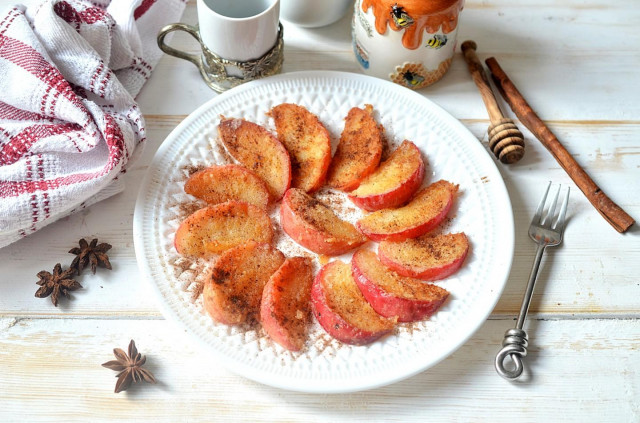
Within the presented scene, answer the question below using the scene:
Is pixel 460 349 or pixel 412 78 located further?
pixel 412 78

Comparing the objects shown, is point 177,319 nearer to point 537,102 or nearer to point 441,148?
point 441,148

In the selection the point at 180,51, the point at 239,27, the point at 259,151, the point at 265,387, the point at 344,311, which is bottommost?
the point at 265,387

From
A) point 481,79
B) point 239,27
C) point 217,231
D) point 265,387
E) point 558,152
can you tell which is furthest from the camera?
point 481,79

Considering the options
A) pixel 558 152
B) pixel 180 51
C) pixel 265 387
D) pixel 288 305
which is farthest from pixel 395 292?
pixel 180 51

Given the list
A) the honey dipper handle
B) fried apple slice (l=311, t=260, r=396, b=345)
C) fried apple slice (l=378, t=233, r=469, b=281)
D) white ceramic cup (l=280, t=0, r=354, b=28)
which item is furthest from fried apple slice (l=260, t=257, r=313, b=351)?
white ceramic cup (l=280, t=0, r=354, b=28)

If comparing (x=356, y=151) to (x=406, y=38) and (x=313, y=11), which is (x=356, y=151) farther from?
(x=313, y=11)

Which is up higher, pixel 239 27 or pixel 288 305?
pixel 239 27

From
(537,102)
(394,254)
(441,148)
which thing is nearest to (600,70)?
(537,102)

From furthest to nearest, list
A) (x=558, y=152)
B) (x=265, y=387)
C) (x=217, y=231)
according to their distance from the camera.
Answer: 1. (x=558, y=152)
2. (x=217, y=231)
3. (x=265, y=387)
